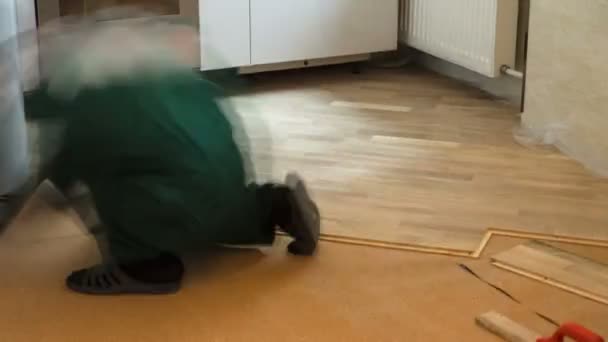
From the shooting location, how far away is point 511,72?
3.17 m

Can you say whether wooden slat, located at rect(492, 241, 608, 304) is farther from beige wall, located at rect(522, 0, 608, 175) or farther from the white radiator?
the white radiator

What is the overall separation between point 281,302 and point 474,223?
2.05 feet

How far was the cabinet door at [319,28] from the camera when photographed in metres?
3.51

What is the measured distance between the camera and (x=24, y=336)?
5.63ft

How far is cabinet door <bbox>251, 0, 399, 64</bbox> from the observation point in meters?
3.51

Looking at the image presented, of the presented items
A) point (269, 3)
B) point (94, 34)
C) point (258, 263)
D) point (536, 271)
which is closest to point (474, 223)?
point (536, 271)

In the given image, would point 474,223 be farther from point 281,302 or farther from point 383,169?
point 281,302

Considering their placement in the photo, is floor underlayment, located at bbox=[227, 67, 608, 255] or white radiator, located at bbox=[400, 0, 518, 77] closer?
floor underlayment, located at bbox=[227, 67, 608, 255]

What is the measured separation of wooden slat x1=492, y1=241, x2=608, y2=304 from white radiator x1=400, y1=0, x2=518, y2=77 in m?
1.26

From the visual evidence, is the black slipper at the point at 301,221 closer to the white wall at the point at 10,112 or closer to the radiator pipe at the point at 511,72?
the white wall at the point at 10,112

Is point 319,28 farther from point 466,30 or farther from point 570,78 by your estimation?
point 570,78

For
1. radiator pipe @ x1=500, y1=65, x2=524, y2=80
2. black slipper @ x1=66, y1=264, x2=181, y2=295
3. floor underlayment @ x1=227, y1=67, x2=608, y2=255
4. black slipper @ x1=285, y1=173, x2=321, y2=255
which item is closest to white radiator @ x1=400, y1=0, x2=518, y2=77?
radiator pipe @ x1=500, y1=65, x2=524, y2=80

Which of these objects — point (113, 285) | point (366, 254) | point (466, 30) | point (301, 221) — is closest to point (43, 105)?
point (113, 285)

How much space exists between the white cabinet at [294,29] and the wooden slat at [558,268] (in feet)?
5.21
